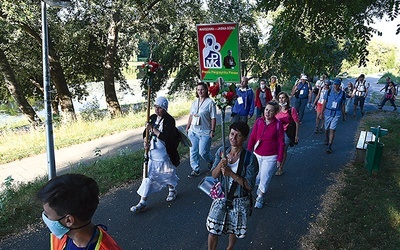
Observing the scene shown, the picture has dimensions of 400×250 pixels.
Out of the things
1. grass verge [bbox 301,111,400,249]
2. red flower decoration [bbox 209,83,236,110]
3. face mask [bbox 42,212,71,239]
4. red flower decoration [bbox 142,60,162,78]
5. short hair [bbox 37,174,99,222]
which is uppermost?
red flower decoration [bbox 142,60,162,78]

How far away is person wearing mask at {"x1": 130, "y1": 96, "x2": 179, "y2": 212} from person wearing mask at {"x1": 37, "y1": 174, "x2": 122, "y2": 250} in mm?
2680

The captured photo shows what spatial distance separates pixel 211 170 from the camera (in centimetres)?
345

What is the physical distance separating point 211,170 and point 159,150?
1247 mm

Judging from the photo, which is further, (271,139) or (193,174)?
(193,174)

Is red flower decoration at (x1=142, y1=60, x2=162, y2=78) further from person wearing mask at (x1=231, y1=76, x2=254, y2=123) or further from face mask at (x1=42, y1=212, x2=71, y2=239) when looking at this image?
person wearing mask at (x1=231, y1=76, x2=254, y2=123)

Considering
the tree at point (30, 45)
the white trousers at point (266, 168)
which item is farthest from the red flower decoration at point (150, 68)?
the tree at point (30, 45)

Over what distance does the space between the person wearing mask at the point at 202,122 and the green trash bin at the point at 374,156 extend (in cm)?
330

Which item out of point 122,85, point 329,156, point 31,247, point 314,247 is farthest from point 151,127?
point 122,85

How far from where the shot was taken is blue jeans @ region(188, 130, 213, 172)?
18.7ft

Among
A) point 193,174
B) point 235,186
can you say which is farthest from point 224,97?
point 193,174

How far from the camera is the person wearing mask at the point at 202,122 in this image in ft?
18.2

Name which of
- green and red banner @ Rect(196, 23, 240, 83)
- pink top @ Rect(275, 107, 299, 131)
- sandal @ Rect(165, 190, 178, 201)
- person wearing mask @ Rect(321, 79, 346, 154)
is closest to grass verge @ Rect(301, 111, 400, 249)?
person wearing mask @ Rect(321, 79, 346, 154)

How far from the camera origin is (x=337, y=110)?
7344 millimetres

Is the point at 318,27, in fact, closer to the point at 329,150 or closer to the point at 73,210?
the point at 329,150
